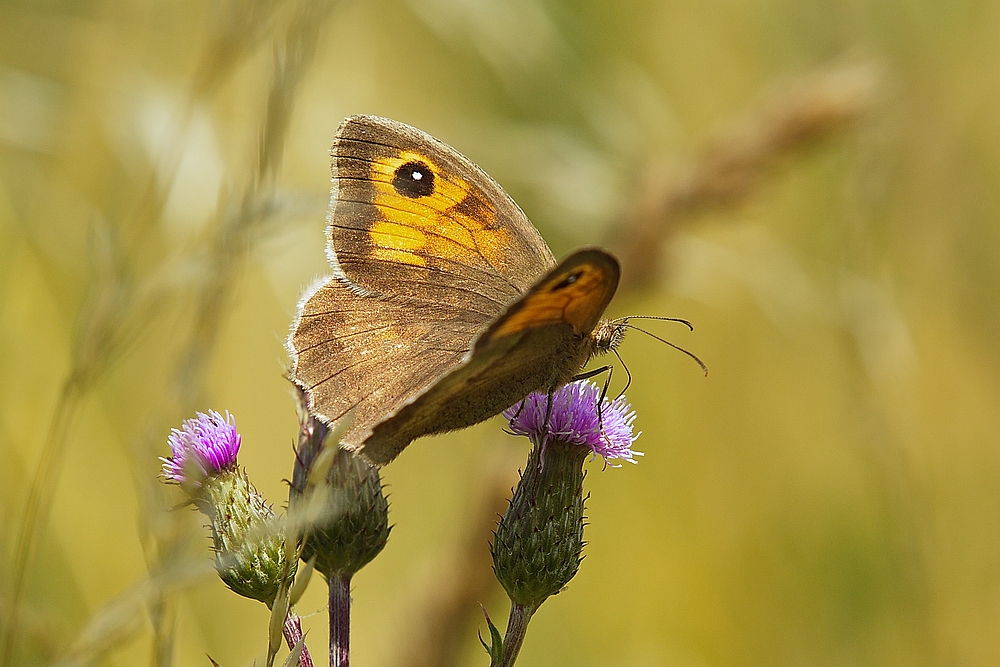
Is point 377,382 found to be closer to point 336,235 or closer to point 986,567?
point 336,235

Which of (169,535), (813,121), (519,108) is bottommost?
(169,535)

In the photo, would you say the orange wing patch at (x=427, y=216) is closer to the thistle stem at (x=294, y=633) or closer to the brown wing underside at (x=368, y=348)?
the brown wing underside at (x=368, y=348)

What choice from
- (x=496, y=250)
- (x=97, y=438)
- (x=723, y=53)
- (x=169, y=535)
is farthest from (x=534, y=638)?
(x=723, y=53)

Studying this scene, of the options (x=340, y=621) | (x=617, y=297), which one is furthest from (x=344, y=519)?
(x=617, y=297)

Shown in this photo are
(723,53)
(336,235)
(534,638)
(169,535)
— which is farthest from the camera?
(723,53)

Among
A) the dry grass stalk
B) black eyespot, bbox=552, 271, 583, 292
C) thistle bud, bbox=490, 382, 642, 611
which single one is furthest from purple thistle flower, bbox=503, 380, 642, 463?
the dry grass stalk

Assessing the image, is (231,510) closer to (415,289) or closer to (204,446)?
(204,446)
